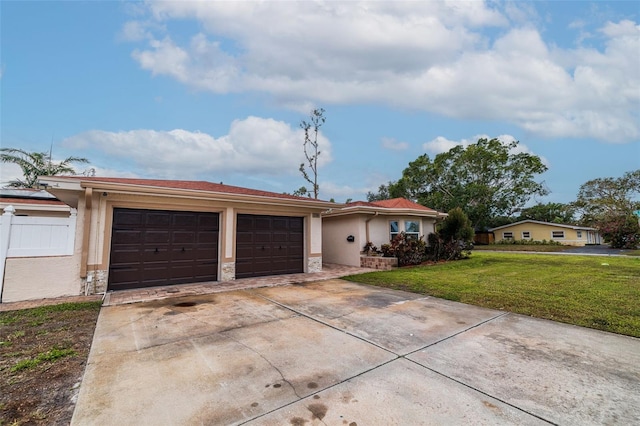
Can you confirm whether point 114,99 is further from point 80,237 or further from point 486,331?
point 486,331

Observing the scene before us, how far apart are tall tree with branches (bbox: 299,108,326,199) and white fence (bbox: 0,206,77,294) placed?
18315 mm

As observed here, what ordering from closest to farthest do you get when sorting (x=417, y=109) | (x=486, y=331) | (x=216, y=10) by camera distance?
(x=486, y=331) → (x=216, y=10) → (x=417, y=109)

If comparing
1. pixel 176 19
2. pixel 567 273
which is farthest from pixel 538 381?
pixel 176 19

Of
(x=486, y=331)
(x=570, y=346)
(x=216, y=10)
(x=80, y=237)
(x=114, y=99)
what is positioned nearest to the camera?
(x=570, y=346)

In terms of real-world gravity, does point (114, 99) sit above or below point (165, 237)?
above

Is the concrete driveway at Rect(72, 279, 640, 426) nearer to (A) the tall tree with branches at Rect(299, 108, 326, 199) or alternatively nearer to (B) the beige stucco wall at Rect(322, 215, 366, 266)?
(B) the beige stucco wall at Rect(322, 215, 366, 266)

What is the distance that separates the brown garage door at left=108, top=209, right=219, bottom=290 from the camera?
23.1ft

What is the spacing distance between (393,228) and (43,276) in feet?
39.3

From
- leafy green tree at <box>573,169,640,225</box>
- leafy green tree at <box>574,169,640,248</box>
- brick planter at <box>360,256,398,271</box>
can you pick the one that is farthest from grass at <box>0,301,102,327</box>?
leafy green tree at <box>573,169,640,225</box>

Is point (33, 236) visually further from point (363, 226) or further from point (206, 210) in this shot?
point (363, 226)

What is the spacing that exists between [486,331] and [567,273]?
805 centimetres

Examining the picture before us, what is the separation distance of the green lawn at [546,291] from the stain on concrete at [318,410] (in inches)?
183

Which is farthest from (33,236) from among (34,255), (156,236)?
(156,236)

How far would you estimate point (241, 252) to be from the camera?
29.1 feet
